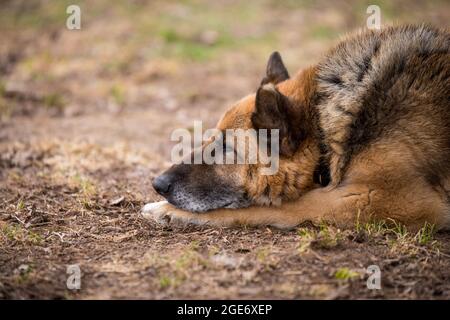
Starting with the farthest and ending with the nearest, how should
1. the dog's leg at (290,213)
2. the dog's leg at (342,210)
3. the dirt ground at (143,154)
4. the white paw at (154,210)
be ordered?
the white paw at (154,210)
the dog's leg at (290,213)
the dog's leg at (342,210)
the dirt ground at (143,154)

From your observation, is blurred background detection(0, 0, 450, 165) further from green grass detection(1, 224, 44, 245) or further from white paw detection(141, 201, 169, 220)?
green grass detection(1, 224, 44, 245)

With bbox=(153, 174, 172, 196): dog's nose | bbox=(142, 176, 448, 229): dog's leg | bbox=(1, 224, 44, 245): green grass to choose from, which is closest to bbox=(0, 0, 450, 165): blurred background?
bbox=(153, 174, 172, 196): dog's nose

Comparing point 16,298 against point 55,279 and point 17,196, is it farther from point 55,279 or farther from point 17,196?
point 17,196

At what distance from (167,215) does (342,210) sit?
1.54 metres

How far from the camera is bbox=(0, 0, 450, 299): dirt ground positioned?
3.58 metres

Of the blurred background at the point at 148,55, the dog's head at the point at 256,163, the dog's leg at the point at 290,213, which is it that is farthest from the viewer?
the blurred background at the point at 148,55

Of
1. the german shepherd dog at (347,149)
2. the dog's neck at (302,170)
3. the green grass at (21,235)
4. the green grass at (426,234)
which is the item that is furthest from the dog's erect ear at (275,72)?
the green grass at (21,235)

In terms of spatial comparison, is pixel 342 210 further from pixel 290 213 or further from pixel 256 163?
pixel 256 163

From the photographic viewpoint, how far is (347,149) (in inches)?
173

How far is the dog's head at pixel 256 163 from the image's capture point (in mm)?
4414

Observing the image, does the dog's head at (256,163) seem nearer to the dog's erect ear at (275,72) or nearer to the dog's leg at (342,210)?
the dog's leg at (342,210)

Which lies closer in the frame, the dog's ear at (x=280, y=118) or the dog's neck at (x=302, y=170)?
the dog's ear at (x=280, y=118)

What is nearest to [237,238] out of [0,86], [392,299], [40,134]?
[392,299]

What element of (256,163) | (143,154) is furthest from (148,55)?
(256,163)
